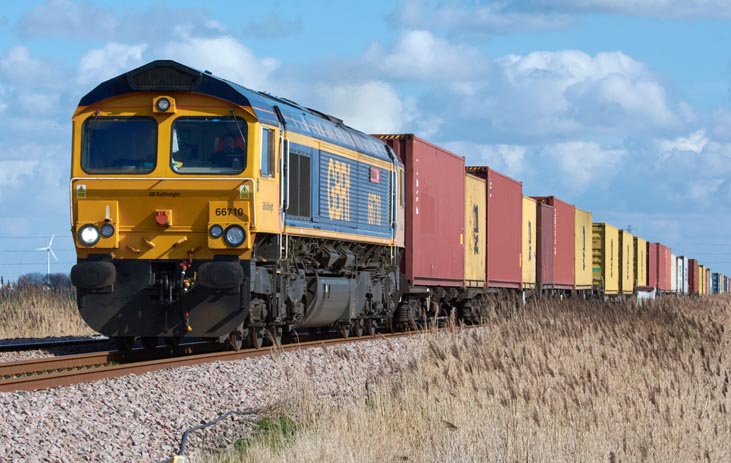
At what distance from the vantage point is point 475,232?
27906mm

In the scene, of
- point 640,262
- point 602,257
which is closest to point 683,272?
point 640,262

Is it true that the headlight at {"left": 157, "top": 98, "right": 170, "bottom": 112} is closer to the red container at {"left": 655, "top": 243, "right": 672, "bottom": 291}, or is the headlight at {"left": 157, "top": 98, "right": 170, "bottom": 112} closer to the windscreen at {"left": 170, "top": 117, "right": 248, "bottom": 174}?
the windscreen at {"left": 170, "top": 117, "right": 248, "bottom": 174}

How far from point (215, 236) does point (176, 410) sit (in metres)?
4.84

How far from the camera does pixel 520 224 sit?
32.2 meters

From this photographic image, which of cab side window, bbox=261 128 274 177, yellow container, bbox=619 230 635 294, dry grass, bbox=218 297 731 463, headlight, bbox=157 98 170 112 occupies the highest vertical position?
headlight, bbox=157 98 170 112

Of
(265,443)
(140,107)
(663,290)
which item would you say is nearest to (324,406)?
(265,443)

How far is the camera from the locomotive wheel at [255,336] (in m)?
16.5

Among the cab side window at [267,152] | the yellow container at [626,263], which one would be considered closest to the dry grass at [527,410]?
the cab side window at [267,152]

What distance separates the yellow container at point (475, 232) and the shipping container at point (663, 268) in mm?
34492

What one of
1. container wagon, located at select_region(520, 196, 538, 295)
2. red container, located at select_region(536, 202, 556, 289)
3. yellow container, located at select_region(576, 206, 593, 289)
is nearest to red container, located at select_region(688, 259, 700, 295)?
yellow container, located at select_region(576, 206, 593, 289)

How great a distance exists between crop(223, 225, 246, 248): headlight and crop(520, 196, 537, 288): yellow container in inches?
711

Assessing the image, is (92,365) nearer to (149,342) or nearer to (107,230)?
(107,230)

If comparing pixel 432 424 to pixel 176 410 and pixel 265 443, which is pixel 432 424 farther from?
pixel 176 410

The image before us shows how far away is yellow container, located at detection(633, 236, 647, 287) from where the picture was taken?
5350 centimetres
